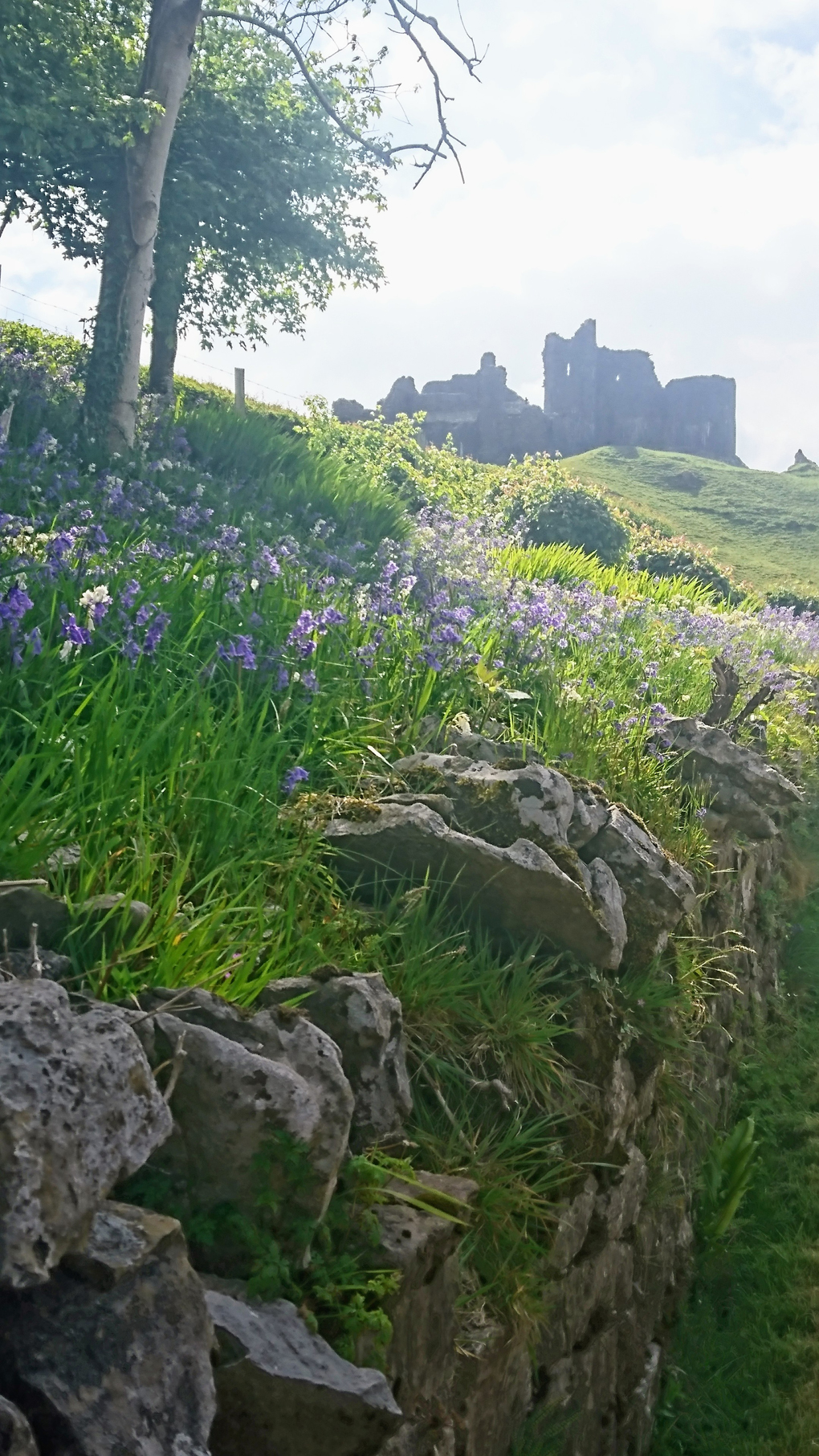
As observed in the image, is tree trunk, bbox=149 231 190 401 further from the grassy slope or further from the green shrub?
the grassy slope

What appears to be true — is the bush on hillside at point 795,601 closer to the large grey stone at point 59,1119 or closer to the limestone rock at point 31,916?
the limestone rock at point 31,916

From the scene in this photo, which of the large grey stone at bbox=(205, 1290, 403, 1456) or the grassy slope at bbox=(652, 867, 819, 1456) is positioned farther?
the grassy slope at bbox=(652, 867, 819, 1456)

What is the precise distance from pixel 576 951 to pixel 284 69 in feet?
57.6

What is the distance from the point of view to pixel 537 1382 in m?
3.61

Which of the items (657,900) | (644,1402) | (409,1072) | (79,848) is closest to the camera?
(79,848)

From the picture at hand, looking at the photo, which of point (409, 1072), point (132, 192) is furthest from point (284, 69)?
point (409, 1072)

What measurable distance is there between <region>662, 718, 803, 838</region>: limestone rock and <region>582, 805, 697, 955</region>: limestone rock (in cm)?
220

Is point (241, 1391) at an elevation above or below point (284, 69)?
below

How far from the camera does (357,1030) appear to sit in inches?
120

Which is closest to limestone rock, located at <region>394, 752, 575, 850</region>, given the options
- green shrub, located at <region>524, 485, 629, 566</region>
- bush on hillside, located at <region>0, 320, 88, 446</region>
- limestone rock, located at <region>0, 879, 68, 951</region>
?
limestone rock, located at <region>0, 879, 68, 951</region>

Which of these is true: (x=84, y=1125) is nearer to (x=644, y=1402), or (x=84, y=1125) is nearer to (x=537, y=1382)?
(x=537, y=1382)

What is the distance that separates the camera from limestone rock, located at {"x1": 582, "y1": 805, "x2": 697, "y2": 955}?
16.0 ft

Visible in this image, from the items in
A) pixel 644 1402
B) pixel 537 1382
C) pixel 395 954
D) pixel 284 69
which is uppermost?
pixel 284 69

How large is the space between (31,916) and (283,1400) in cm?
125
